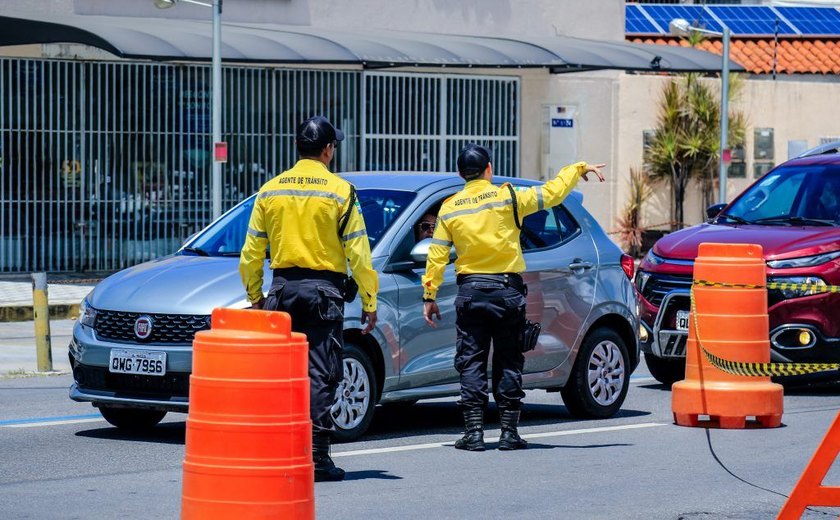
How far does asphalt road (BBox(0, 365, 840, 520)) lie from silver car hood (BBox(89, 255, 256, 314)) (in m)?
0.84

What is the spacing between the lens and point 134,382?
9.57 m

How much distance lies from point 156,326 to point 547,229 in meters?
3.04

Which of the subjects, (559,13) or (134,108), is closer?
(134,108)

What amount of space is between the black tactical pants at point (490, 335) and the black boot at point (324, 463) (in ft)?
4.69

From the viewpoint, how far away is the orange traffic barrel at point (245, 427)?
18.3ft

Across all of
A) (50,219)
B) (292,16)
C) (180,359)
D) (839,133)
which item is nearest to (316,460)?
(180,359)

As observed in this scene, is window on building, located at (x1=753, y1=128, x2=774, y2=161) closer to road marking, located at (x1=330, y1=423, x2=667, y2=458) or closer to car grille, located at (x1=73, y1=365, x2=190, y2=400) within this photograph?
road marking, located at (x1=330, y1=423, x2=667, y2=458)

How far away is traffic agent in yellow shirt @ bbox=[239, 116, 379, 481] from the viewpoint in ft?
27.2

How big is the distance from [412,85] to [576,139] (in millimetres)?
3793

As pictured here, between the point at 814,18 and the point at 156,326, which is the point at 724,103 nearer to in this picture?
the point at 814,18

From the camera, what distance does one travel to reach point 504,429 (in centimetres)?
983

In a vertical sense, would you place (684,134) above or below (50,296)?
above

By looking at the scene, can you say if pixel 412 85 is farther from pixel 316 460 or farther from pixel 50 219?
pixel 316 460

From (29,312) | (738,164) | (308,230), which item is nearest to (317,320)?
(308,230)
